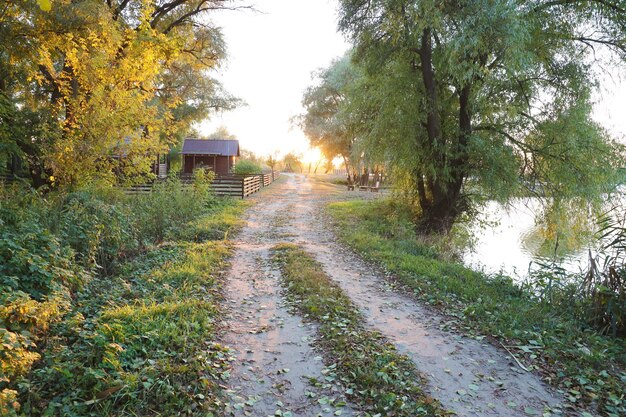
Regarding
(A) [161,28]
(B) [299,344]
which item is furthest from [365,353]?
(A) [161,28]

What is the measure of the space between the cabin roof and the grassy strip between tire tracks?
1293 inches

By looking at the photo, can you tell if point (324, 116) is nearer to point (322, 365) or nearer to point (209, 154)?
point (209, 154)

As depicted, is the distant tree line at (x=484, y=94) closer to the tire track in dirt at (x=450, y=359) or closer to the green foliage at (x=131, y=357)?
the tire track in dirt at (x=450, y=359)

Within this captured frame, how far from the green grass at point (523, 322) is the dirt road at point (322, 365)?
33 centimetres

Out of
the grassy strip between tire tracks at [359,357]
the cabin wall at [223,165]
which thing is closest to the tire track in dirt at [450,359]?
the grassy strip between tire tracks at [359,357]

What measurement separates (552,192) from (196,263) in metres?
10.7

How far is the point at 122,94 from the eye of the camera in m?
9.23

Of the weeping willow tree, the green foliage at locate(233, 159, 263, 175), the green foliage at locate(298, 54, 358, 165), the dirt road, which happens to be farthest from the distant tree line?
the green foliage at locate(233, 159, 263, 175)

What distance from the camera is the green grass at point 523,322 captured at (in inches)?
169

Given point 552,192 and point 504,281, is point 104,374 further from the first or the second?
point 552,192

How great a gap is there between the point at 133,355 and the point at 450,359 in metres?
3.65

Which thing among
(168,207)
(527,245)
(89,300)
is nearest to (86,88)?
(168,207)

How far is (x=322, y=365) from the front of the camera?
14.7ft

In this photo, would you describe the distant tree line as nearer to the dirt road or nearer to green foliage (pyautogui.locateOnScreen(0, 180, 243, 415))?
the dirt road
